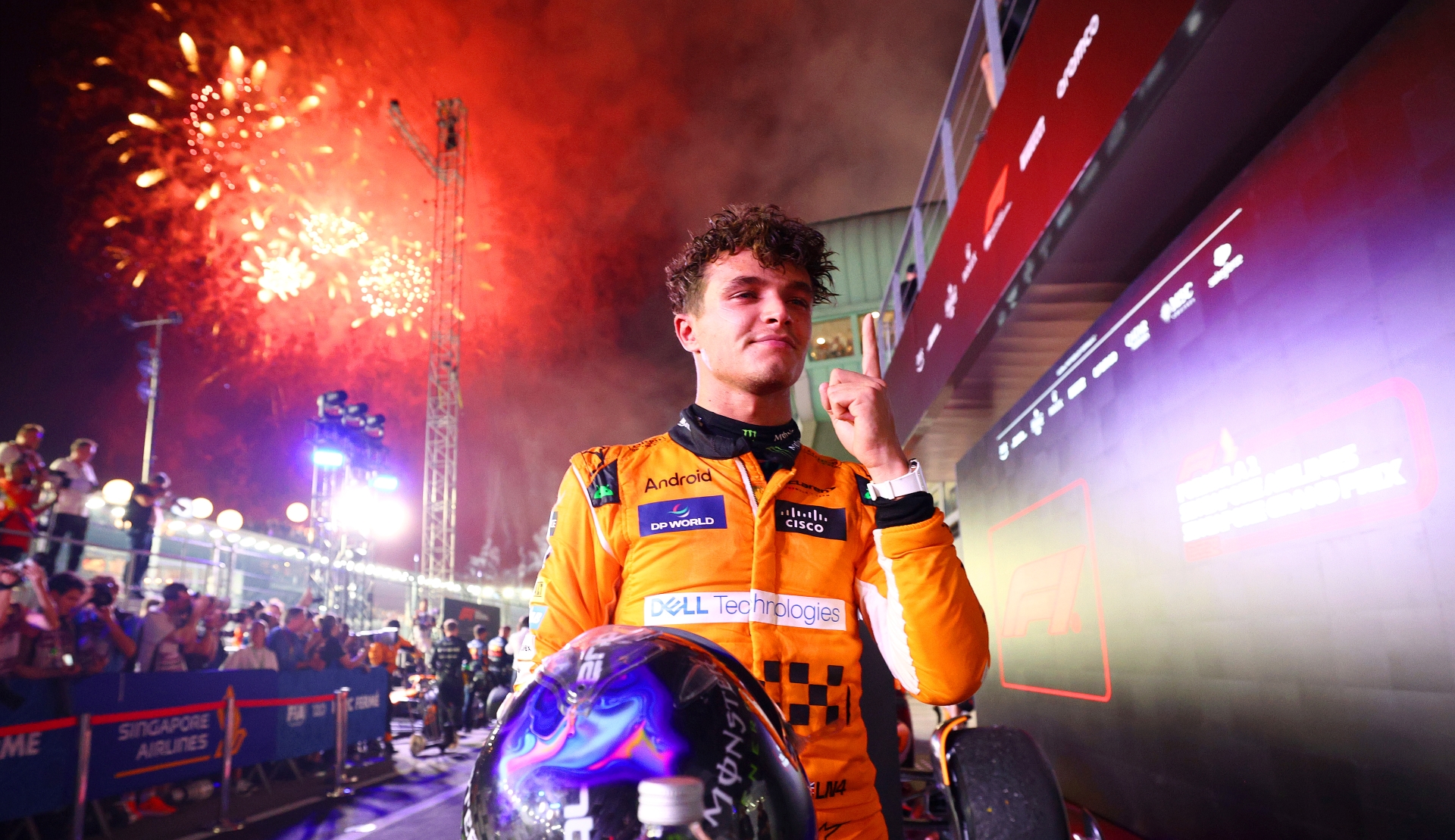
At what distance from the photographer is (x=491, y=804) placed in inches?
35.1

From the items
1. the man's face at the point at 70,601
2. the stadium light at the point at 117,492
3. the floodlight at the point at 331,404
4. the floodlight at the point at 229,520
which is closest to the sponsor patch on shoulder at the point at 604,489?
the man's face at the point at 70,601

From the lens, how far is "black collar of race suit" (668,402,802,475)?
1688mm

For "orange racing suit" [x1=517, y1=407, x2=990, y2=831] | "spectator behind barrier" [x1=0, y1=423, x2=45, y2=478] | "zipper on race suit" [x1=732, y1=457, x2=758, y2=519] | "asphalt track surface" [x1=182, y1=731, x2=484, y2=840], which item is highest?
"spectator behind barrier" [x1=0, y1=423, x2=45, y2=478]

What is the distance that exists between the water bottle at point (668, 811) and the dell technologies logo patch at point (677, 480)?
851 millimetres

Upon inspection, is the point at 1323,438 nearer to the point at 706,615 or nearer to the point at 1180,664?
the point at 1180,664

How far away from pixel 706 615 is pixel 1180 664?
308 centimetres

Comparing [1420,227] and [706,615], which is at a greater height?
[1420,227]

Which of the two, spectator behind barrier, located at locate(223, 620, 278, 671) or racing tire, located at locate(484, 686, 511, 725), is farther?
spectator behind barrier, located at locate(223, 620, 278, 671)

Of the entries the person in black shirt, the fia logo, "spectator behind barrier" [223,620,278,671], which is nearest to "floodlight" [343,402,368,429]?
the person in black shirt

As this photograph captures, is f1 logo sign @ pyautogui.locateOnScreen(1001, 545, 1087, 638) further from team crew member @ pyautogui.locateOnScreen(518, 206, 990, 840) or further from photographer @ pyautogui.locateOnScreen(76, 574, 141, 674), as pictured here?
photographer @ pyautogui.locateOnScreen(76, 574, 141, 674)

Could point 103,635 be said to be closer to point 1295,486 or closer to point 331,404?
point 1295,486

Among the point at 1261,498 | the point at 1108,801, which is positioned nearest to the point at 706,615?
the point at 1261,498

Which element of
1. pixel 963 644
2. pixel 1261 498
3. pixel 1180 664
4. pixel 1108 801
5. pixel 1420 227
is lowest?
pixel 1108 801

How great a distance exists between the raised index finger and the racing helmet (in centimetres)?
82
